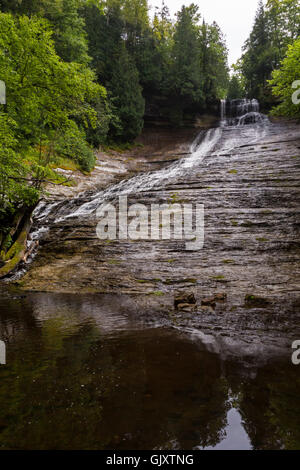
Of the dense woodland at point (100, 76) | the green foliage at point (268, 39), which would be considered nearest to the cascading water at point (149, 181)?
the dense woodland at point (100, 76)

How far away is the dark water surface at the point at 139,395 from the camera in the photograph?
1.83m

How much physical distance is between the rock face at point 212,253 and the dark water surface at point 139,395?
1392mm

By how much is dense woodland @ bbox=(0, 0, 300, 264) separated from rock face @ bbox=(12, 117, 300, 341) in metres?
2.10

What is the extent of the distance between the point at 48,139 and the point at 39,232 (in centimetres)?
351

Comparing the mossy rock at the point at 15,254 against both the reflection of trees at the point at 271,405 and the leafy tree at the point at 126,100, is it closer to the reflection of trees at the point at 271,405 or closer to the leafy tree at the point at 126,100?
the reflection of trees at the point at 271,405

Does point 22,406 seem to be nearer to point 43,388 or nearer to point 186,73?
point 43,388

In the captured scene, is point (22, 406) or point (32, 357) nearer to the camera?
point (22, 406)

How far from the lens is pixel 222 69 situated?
4272 cm

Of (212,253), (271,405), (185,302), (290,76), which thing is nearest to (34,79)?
(212,253)

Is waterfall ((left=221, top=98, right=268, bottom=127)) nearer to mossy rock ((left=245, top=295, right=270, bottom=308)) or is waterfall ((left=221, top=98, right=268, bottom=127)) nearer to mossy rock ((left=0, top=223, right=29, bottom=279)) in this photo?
mossy rock ((left=0, top=223, right=29, bottom=279))

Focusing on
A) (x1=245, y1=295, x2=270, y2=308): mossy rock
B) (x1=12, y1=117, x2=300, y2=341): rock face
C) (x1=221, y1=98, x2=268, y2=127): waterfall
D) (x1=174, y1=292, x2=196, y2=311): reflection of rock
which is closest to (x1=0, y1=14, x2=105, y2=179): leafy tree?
(x1=12, y1=117, x2=300, y2=341): rock face

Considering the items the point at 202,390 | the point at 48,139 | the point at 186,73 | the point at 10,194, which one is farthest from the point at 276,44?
the point at 202,390

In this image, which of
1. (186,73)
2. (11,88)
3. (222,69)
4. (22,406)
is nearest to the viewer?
(22,406)

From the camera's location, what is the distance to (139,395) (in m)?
2.34
